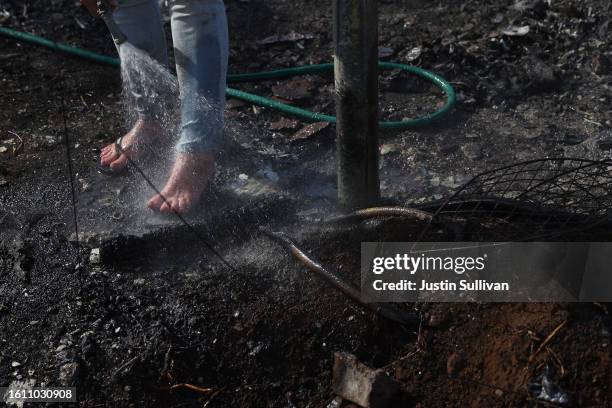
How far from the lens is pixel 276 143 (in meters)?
3.80

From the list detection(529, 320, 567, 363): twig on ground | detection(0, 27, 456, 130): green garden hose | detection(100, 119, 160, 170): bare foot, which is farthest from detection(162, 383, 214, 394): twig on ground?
detection(0, 27, 456, 130): green garden hose

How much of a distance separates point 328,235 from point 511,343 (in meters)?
0.85

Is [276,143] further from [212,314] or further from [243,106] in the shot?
[212,314]

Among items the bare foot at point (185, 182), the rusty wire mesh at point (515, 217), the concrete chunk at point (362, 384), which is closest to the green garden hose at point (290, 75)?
the bare foot at point (185, 182)

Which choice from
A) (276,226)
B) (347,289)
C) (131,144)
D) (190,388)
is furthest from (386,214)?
(131,144)

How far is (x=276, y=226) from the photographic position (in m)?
3.05

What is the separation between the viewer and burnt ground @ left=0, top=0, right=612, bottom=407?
7.46 ft

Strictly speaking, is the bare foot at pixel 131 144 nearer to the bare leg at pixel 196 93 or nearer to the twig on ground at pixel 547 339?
the bare leg at pixel 196 93

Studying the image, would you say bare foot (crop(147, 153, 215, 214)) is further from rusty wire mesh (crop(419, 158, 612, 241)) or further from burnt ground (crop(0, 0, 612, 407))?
rusty wire mesh (crop(419, 158, 612, 241))

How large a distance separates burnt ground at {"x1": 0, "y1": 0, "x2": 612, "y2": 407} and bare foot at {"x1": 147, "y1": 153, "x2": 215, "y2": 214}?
91 mm

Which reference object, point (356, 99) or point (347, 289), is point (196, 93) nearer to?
point (356, 99)

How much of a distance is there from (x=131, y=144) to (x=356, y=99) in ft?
4.60

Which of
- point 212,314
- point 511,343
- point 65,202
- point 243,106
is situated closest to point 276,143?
point 243,106

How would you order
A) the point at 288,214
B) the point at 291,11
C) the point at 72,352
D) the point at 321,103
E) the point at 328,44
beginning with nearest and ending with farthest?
1. the point at 72,352
2. the point at 288,214
3. the point at 321,103
4. the point at 328,44
5. the point at 291,11
